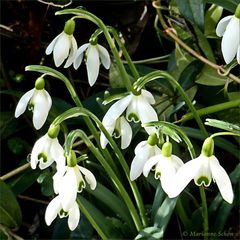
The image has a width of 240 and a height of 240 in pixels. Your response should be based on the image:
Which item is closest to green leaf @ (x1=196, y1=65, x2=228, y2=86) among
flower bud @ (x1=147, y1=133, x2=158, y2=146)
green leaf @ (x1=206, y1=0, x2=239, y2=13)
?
green leaf @ (x1=206, y1=0, x2=239, y2=13)

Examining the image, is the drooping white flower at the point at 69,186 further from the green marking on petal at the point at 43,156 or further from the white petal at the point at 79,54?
the white petal at the point at 79,54

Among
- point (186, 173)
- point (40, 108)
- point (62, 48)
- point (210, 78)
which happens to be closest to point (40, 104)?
point (40, 108)

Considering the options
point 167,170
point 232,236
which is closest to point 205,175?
point 167,170

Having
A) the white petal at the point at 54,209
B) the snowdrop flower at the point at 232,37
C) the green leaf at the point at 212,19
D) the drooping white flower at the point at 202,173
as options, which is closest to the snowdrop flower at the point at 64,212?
the white petal at the point at 54,209

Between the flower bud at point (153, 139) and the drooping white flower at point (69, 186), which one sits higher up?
the flower bud at point (153, 139)

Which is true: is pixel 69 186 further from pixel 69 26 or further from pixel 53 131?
pixel 69 26
